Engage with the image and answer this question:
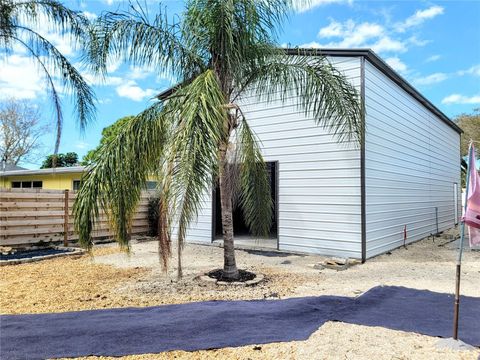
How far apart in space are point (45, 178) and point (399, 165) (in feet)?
48.7

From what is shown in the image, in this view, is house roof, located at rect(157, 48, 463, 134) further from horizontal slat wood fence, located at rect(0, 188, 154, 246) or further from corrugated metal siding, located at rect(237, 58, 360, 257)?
horizontal slat wood fence, located at rect(0, 188, 154, 246)

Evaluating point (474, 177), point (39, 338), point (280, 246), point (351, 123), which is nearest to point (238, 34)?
point (351, 123)

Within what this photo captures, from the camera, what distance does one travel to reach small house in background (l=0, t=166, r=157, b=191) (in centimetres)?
1396

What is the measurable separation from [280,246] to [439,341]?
5.18 metres

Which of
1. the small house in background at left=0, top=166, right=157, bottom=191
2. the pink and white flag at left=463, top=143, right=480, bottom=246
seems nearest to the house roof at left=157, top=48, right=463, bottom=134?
the pink and white flag at left=463, top=143, right=480, bottom=246

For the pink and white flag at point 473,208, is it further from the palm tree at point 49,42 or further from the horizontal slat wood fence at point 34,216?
the horizontal slat wood fence at point 34,216

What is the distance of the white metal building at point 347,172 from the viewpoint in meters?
7.14

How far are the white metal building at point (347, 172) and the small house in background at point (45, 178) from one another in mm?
7083

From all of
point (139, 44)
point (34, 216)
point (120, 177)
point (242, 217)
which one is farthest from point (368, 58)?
point (34, 216)

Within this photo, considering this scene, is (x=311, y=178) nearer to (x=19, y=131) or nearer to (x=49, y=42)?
(x=49, y=42)

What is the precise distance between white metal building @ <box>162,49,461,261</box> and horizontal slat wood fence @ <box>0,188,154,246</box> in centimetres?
349

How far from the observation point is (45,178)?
51.5 ft

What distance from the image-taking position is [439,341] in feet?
10.1

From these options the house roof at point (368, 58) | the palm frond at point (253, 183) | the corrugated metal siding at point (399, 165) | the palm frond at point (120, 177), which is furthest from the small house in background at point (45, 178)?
the corrugated metal siding at point (399, 165)
